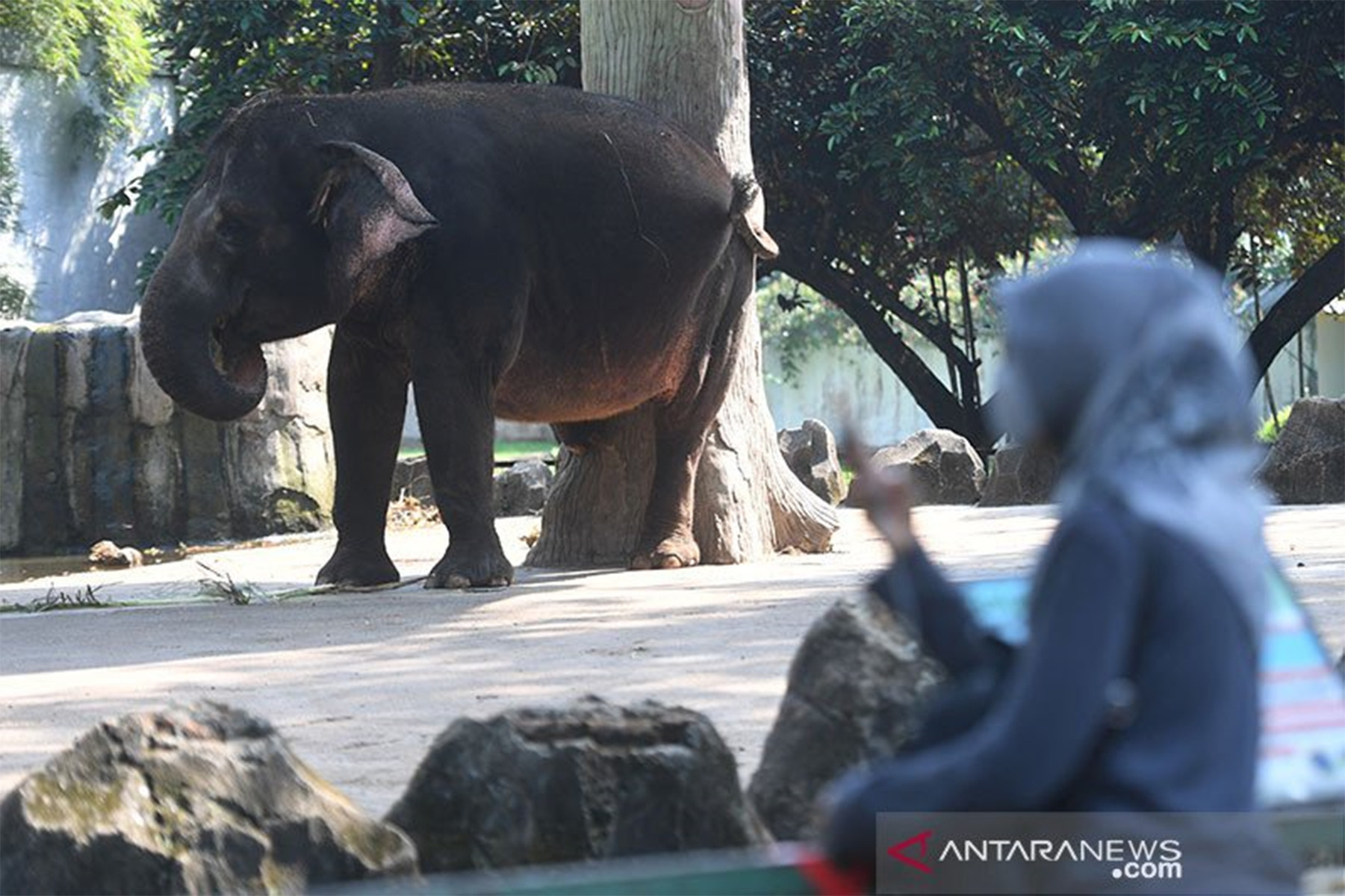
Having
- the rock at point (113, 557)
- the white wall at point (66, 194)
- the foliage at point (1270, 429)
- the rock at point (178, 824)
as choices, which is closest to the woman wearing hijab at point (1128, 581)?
the rock at point (178, 824)

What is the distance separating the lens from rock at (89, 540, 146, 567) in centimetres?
1355

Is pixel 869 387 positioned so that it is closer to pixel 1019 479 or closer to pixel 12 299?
pixel 12 299

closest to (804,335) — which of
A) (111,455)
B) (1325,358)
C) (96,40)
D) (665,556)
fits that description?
(1325,358)

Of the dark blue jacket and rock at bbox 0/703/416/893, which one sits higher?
the dark blue jacket

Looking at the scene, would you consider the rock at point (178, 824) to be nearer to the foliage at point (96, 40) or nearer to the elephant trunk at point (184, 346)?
the elephant trunk at point (184, 346)

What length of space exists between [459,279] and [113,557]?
15.3 ft

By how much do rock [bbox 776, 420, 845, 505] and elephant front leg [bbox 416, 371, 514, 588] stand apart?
23.6 feet

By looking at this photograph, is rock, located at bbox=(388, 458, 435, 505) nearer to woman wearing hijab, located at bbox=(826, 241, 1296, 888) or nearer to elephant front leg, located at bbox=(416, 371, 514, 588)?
elephant front leg, located at bbox=(416, 371, 514, 588)

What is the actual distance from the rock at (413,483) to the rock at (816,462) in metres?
2.93

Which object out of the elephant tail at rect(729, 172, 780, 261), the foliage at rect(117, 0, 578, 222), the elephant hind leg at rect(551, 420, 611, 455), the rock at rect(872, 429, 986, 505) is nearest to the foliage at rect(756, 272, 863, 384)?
the foliage at rect(117, 0, 578, 222)

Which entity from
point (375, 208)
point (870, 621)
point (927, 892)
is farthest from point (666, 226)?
point (927, 892)

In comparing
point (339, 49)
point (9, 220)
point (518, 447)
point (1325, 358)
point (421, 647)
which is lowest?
point (421, 647)

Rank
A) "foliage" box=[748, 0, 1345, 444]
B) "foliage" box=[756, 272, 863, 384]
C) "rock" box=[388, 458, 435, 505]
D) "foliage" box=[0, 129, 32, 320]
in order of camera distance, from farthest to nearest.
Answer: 1. "foliage" box=[756, 272, 863, 384]
2. "foliage" box=[0, 129, 32, 320]
3. "foliage" box=[748, 0, 1345, 444]
4. "rock" box=[388, 458, 435, 505]

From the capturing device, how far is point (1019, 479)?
16047mm
